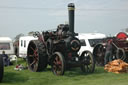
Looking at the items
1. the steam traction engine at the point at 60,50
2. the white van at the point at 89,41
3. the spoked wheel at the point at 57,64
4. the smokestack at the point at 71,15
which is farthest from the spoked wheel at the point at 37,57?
the white van at the point at 89,41

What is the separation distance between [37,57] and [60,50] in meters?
1.24

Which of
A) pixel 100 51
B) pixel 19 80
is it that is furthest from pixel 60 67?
pixel 100 51

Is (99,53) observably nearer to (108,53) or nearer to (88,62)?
(108,53)

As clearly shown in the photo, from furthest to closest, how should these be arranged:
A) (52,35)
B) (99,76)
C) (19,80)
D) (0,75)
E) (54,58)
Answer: (52,35) → (54,58) → (99,76) → (19,80) → (0,75)

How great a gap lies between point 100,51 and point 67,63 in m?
4.31

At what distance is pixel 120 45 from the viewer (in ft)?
42.4

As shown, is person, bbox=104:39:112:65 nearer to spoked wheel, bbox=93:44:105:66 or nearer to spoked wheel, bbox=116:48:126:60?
spoked wheel, bbox=116:48:126:60

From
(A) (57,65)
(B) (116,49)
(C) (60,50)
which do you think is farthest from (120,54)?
(A) (57,65)

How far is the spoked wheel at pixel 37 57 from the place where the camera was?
10.5m

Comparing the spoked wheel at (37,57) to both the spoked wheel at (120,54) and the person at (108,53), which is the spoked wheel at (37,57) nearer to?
the person at (108,53)

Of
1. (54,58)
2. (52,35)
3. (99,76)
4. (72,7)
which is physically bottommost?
(99,76)

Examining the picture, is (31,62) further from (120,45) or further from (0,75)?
(120,45)

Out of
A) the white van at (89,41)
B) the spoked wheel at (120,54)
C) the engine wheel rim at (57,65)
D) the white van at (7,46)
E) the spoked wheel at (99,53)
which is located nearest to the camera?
the engine wheel rim at (57,65)

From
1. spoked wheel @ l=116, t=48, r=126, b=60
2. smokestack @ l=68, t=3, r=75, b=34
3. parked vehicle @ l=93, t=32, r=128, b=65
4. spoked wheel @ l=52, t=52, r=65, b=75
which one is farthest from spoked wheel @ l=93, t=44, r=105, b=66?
spoked wheel @ l=52, t=52, r=65, b=75
